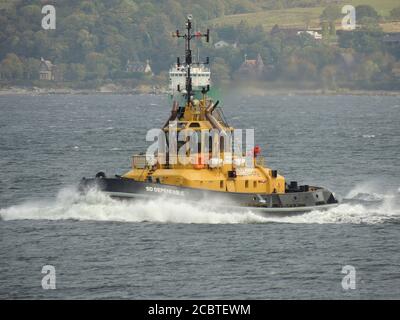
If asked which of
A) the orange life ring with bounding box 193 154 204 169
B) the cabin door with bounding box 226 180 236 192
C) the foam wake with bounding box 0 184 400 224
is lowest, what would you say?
the foam wake with bounding box 0 184 400 224

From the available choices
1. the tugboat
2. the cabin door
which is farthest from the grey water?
the cabin door

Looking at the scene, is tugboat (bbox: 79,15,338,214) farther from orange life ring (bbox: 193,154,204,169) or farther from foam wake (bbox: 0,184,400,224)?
foam wake (bbox: 0,184,400,224)

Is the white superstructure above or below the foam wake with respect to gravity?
above

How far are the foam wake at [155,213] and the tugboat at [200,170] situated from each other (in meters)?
0.38

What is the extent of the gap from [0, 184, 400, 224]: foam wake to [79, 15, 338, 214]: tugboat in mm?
379

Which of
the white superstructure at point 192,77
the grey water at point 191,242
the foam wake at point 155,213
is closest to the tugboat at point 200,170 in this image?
the white superstructure at point 192,77

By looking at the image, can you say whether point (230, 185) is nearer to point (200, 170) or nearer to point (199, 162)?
point (200, 170)

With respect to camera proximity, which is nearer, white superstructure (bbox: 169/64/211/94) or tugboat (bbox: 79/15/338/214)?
tugboat (bbox: 79/15/338/214)

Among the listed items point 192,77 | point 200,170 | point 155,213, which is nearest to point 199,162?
point 200,170

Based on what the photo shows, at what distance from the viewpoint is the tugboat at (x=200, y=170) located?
202 ft

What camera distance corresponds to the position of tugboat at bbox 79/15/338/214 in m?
61.5

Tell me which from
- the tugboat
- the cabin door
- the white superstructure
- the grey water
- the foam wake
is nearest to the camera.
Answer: the grey water

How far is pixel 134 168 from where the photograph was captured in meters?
63.2

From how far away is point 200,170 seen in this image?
206 ft
